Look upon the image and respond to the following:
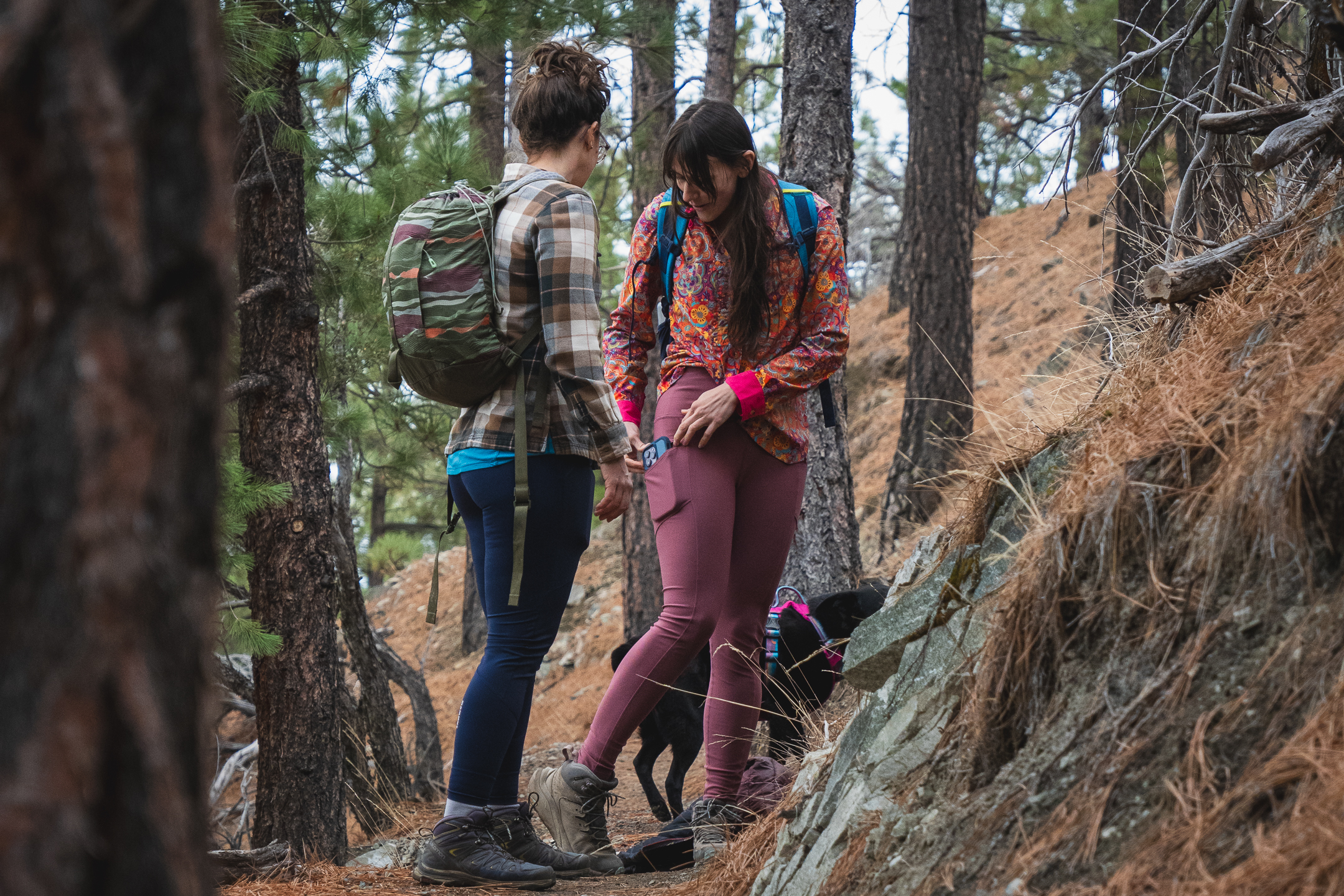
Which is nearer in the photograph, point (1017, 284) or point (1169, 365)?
point (1169, 365)

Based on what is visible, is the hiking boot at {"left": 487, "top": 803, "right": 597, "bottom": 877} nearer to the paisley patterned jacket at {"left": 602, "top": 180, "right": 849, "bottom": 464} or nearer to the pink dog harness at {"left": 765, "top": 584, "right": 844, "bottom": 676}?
the pink dog harness at {"left": 765, "top": 584, "right": 844, "bottom": 676}

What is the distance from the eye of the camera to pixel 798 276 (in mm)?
2980

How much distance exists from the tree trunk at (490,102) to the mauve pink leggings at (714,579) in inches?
140

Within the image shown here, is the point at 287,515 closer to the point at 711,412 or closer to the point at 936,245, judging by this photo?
the point at 711,412

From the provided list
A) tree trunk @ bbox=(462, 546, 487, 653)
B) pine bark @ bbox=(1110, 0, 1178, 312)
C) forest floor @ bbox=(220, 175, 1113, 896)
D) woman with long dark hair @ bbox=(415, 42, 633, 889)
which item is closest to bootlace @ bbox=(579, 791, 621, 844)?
woman with long dark hair @ bbox=(415, 42, 633, 889)

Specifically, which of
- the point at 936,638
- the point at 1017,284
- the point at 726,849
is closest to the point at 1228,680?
the point at 936,638

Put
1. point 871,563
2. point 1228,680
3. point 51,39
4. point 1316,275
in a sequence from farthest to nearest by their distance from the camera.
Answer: point 871,563
point 1316,275
point 1228,680
point 51,39

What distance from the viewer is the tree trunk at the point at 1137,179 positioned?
122 inches

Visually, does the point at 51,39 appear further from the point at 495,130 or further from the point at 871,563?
the point at 495,130

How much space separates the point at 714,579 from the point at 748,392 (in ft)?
1.83

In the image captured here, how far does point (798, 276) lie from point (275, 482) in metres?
2.07

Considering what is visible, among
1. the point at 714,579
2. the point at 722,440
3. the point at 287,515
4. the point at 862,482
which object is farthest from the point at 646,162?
the point at 714,579

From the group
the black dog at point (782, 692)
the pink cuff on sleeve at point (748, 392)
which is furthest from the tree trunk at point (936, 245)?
the pink cuff on sleeve at point (748, 392)

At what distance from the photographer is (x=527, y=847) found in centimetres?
284
